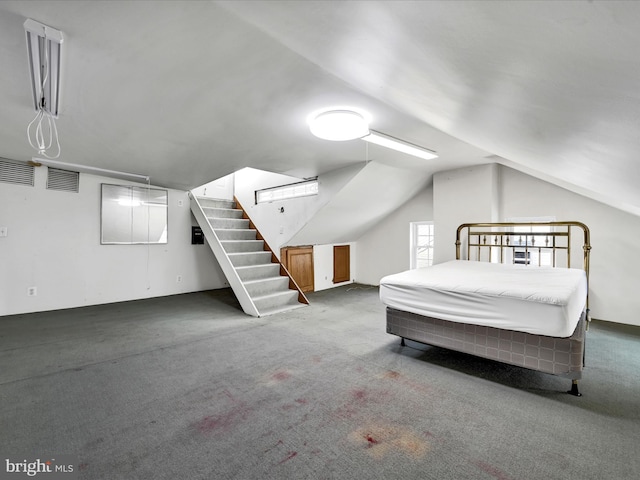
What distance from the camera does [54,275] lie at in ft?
14.8

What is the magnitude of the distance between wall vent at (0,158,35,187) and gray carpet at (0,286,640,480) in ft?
7.45

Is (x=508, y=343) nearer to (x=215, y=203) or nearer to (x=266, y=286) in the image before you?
(x=266, y=286)

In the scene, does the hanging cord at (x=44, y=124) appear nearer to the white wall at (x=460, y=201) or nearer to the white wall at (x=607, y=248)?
the white wall at (x=460, y=201)

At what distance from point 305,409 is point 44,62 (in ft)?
9.44

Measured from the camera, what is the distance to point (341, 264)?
6930 millimetres

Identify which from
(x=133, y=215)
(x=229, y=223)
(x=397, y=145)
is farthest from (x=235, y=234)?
(x=397, y=145)

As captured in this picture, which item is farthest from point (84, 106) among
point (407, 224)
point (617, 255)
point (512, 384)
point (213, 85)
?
point (617, 255)

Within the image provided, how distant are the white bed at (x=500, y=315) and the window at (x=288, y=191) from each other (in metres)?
2.82

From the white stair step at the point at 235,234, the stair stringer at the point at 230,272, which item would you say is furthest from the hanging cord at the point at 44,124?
the white stair step at the point at 235,234

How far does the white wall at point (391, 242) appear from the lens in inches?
236

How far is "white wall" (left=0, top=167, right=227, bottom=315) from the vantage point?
13.8 ft

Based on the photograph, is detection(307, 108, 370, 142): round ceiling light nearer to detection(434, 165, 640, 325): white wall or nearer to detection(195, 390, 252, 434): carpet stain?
detection(195, 390, 252, 434): carpet stain

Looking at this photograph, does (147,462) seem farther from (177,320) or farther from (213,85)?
(177,320)

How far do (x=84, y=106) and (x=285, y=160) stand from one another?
232 cm
